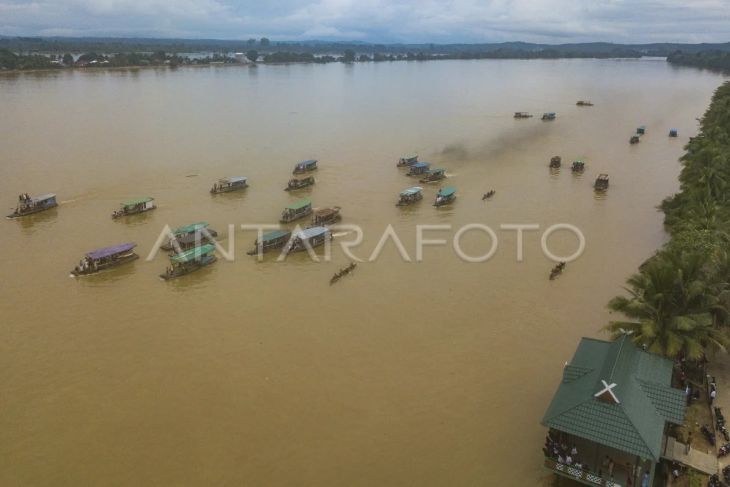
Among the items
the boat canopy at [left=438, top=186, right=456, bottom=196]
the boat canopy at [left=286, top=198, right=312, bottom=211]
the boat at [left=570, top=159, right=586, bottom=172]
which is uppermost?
the boat at [left=570, top=159, right=586, bottom=172]

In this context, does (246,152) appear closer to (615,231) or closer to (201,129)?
(201,129)

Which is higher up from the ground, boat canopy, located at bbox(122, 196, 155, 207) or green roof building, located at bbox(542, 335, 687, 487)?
boat canopy, located at bbox(122, 196, 155, 207)

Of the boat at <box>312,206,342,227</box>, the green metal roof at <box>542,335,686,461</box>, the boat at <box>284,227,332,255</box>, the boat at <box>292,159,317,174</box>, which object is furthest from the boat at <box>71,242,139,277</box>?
the green metal roof at <box>542,335,686,461</box>

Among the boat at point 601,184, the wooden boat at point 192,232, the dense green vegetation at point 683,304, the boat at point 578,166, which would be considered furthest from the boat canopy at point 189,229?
the boat at point 578,166

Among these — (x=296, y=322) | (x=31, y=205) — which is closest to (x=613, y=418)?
(x=296, y=322)

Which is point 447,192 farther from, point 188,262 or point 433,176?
point 188,262

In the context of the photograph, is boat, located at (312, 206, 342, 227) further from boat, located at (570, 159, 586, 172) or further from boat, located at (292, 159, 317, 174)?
boat, located at (570, 159, 586, 172)

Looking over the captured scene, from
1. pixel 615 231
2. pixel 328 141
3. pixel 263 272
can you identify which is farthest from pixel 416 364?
pixel 328 141
